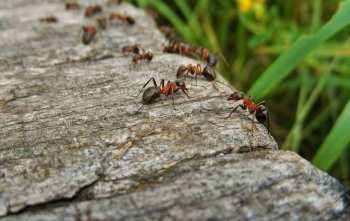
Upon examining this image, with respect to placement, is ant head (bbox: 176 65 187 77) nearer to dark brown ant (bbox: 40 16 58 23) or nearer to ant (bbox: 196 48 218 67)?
ant (bbox: 196 48 218 67)

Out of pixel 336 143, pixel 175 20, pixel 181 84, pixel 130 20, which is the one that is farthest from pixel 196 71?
pixel 175 20

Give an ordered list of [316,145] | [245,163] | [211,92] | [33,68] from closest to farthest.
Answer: [245,163] → [211,92] → [33,68] → [316,145]

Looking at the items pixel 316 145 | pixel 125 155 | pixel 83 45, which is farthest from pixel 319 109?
pixel 125 155

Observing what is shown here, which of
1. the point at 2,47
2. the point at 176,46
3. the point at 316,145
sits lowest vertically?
the point at 316,145

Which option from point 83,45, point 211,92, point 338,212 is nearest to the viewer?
point 338,212

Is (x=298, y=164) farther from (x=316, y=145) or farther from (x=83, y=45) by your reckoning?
(x=316, y=145)

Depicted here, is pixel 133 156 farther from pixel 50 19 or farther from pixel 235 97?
pixel 50 19
